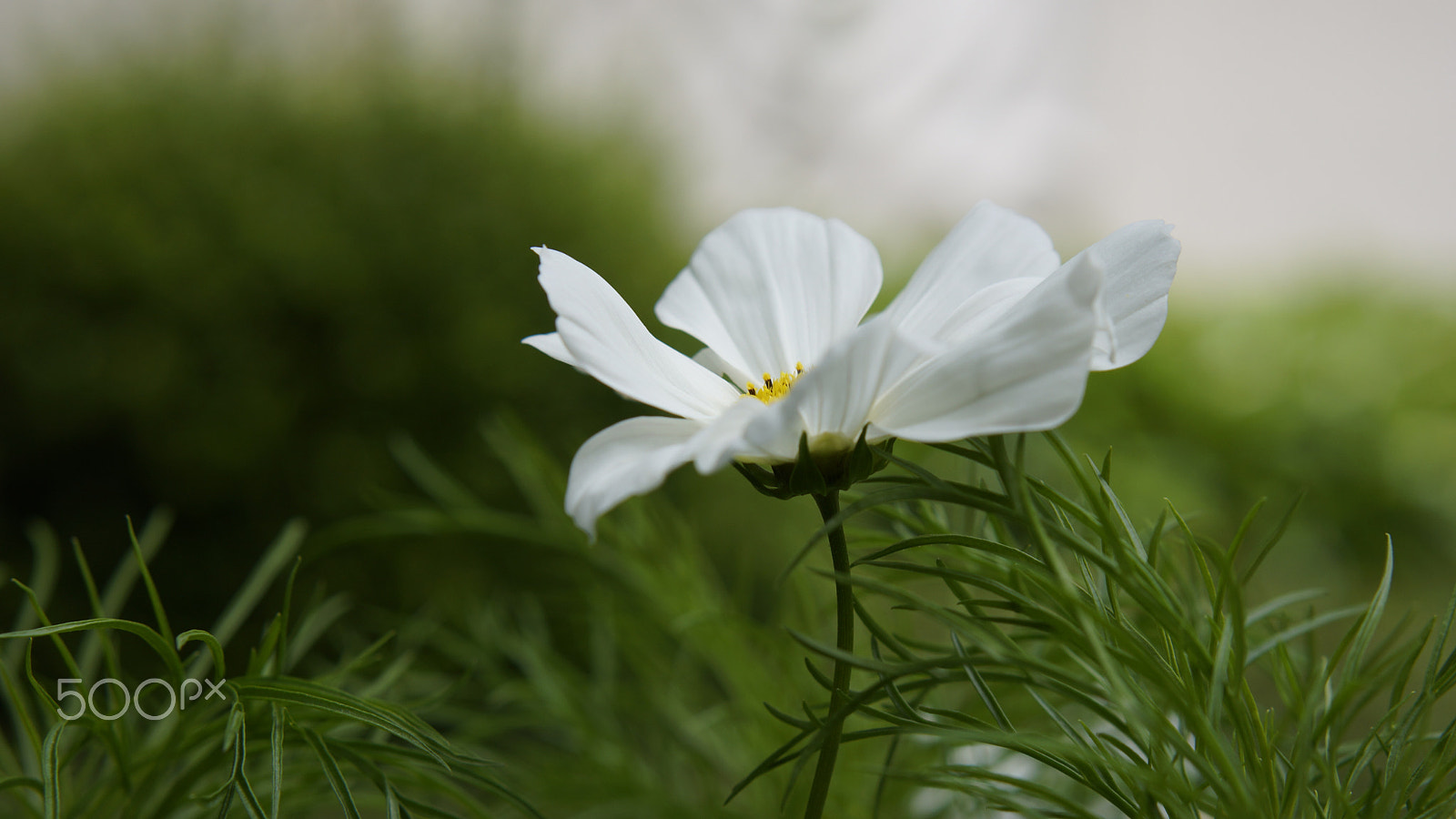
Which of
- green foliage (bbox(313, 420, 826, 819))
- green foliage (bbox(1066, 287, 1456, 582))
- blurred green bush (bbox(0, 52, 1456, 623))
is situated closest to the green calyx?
green foliage (bbox(313, 420, 826, 819))

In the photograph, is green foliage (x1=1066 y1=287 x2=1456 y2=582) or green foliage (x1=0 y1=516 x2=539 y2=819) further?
green foliage (x1=1066 y1=287 x2=1456 y2=582)

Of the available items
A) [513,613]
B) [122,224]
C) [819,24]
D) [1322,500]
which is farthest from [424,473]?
[819,24]

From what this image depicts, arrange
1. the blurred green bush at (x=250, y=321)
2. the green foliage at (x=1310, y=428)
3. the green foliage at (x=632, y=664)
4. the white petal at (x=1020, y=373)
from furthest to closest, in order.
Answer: the green foliage at (x=1310, y=428) → the blurred green bush at (x=250, y=321) → the green foliage at (x=632, y=664) → the white petal at (x=1020, y=373)

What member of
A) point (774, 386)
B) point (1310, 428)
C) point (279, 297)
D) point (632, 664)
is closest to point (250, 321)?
point (279, 297)

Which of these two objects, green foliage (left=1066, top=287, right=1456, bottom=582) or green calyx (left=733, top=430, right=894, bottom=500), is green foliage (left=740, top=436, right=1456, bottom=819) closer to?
green calyx (left=733, top=430, right=894, bottom=500)

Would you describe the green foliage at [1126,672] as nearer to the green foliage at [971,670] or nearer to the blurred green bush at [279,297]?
the green foliage at [971,670]

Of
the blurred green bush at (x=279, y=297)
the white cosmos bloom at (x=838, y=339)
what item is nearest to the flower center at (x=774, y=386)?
the white cosmos bloom at (x=838, y=339)
